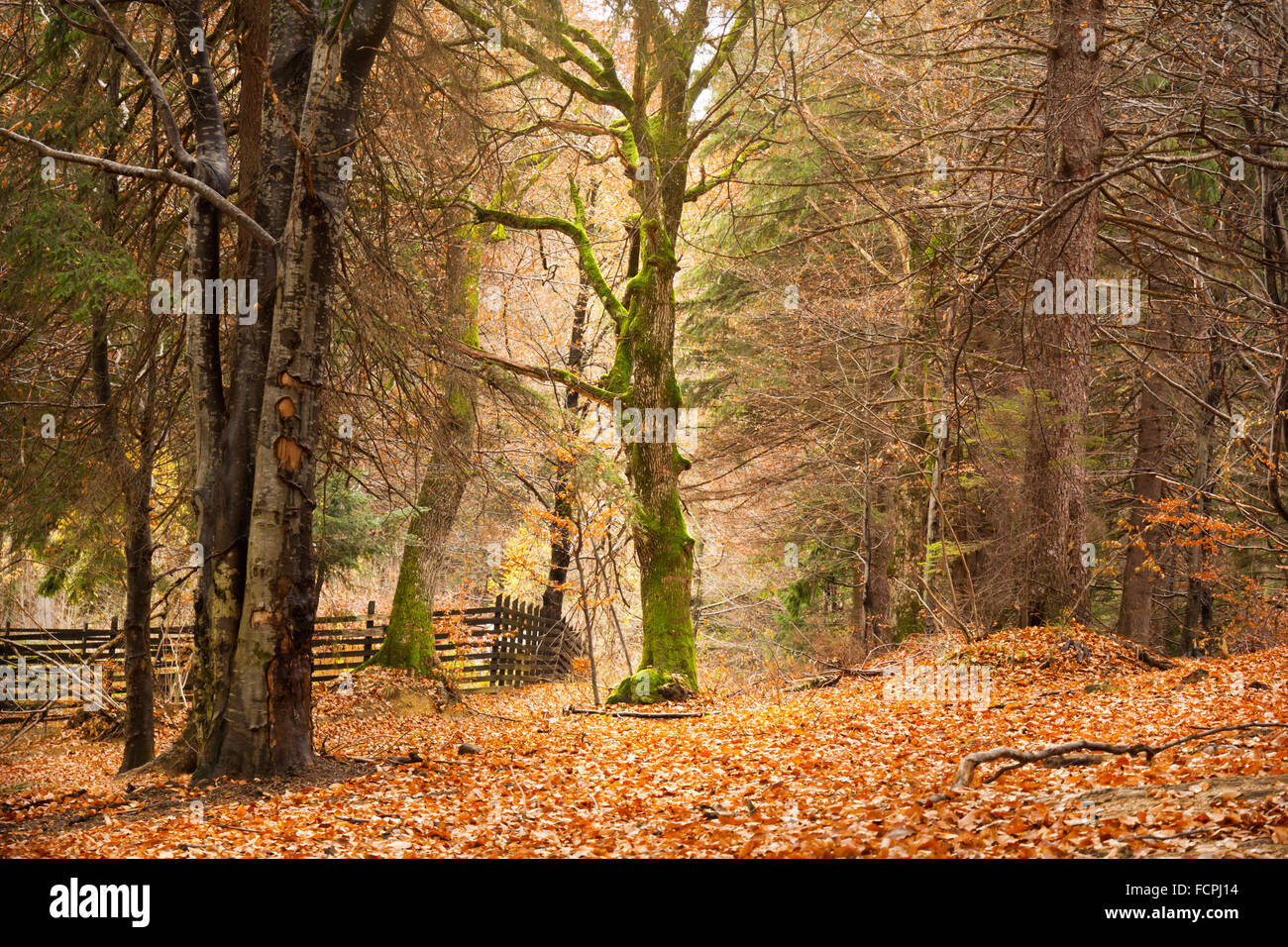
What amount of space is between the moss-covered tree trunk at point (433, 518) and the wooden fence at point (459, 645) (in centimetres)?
96

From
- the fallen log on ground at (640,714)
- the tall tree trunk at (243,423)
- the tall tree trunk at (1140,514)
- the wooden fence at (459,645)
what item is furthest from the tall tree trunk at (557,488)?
the tall tree trunk at (1140,514)

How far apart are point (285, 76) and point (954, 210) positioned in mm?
8170

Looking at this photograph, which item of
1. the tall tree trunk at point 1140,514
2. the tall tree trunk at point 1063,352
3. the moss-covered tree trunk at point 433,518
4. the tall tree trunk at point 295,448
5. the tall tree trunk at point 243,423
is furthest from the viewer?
the tall tree trunk at point 1140,514

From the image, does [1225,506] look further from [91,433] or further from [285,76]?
[91,433]

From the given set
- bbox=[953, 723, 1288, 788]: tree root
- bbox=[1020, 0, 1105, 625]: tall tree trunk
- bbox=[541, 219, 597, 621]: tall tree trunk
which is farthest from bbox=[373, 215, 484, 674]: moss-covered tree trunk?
bbox=[1020, 0, 1105, 625]: tall tree trunk

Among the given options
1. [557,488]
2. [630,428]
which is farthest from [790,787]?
[557,488]

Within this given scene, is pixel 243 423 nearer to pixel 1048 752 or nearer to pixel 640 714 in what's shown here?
pixel 640 714

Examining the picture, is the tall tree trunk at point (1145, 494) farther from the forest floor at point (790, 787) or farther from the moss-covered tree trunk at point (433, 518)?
the moss-covered tree trunk at point (433, 518)

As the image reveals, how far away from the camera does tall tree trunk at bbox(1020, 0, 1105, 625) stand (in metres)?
8.82

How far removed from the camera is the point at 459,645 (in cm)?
1753

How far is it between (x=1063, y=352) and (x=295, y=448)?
7566mm

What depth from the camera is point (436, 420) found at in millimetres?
8656

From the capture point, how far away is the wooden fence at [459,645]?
45.0ft
